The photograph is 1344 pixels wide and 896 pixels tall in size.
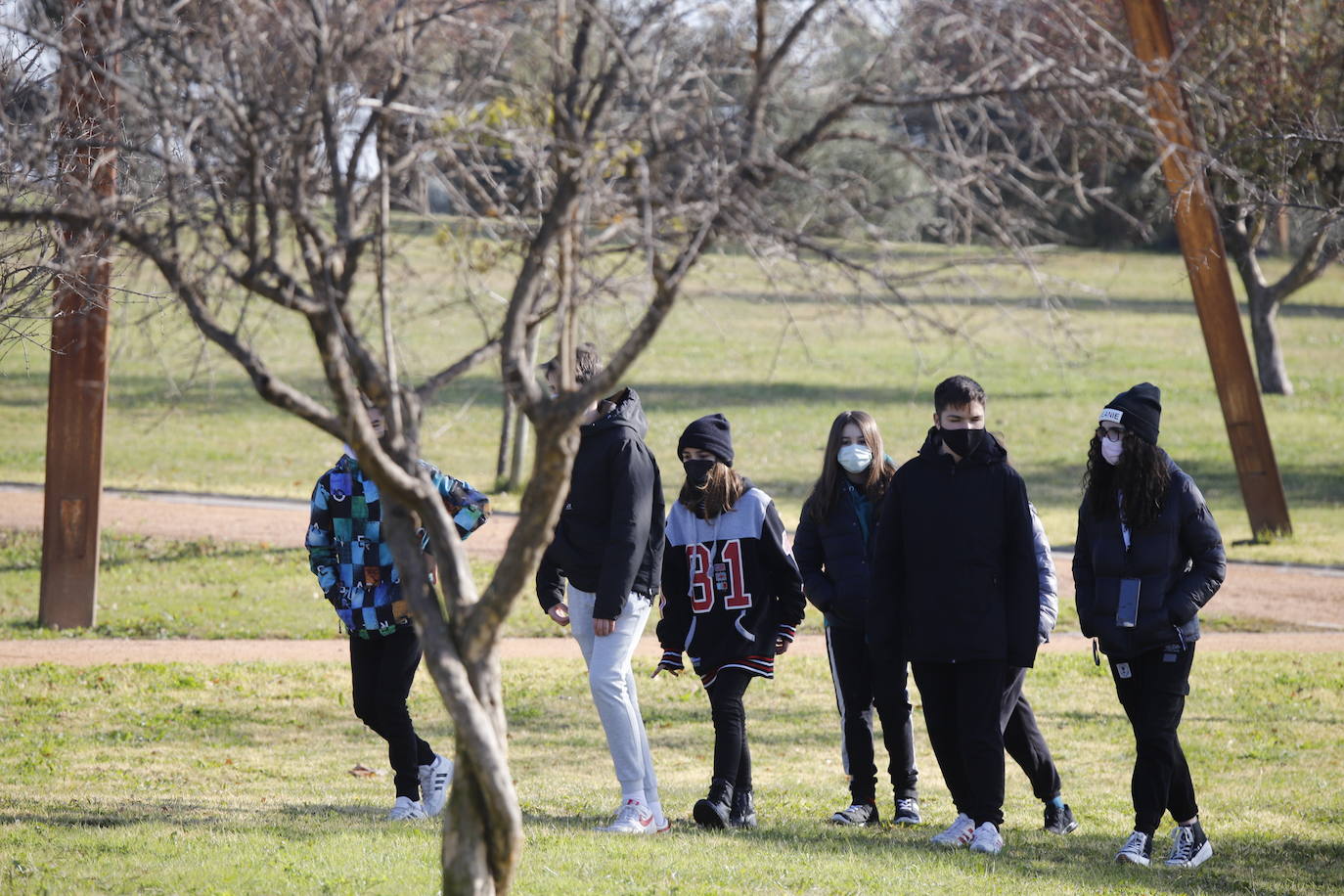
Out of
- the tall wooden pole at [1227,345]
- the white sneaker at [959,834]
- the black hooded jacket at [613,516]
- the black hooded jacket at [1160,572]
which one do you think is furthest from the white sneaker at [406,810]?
the tall wooden pole at [1227,345]

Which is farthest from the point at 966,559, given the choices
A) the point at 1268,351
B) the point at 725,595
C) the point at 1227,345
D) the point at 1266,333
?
the point at 1268,351

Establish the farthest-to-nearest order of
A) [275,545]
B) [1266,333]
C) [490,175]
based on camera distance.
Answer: [1266,333]
[275,545]
[490,175]

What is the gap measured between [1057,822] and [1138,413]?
1961 mm

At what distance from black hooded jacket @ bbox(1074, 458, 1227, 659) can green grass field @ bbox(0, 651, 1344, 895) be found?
0.94 m

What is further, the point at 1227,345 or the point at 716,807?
the point at 1227,345

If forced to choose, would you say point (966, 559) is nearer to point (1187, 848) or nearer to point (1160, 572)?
point (1160, 572)

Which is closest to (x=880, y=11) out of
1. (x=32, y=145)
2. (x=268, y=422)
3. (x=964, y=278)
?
(x=964, y=278)

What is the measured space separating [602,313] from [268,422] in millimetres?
22847

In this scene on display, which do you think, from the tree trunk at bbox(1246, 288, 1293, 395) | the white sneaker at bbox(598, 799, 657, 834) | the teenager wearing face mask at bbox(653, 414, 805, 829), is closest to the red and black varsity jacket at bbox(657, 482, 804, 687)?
the teenager wearing face mask at bbox(653, 414, 805, 829)

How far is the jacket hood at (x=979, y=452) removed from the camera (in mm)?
6027

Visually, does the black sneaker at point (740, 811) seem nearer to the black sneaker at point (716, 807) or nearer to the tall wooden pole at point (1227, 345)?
the black sneaker at point (716, 807)

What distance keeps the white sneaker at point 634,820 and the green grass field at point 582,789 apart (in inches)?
6.0

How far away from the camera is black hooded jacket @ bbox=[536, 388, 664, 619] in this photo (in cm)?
613

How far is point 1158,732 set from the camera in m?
5.96
